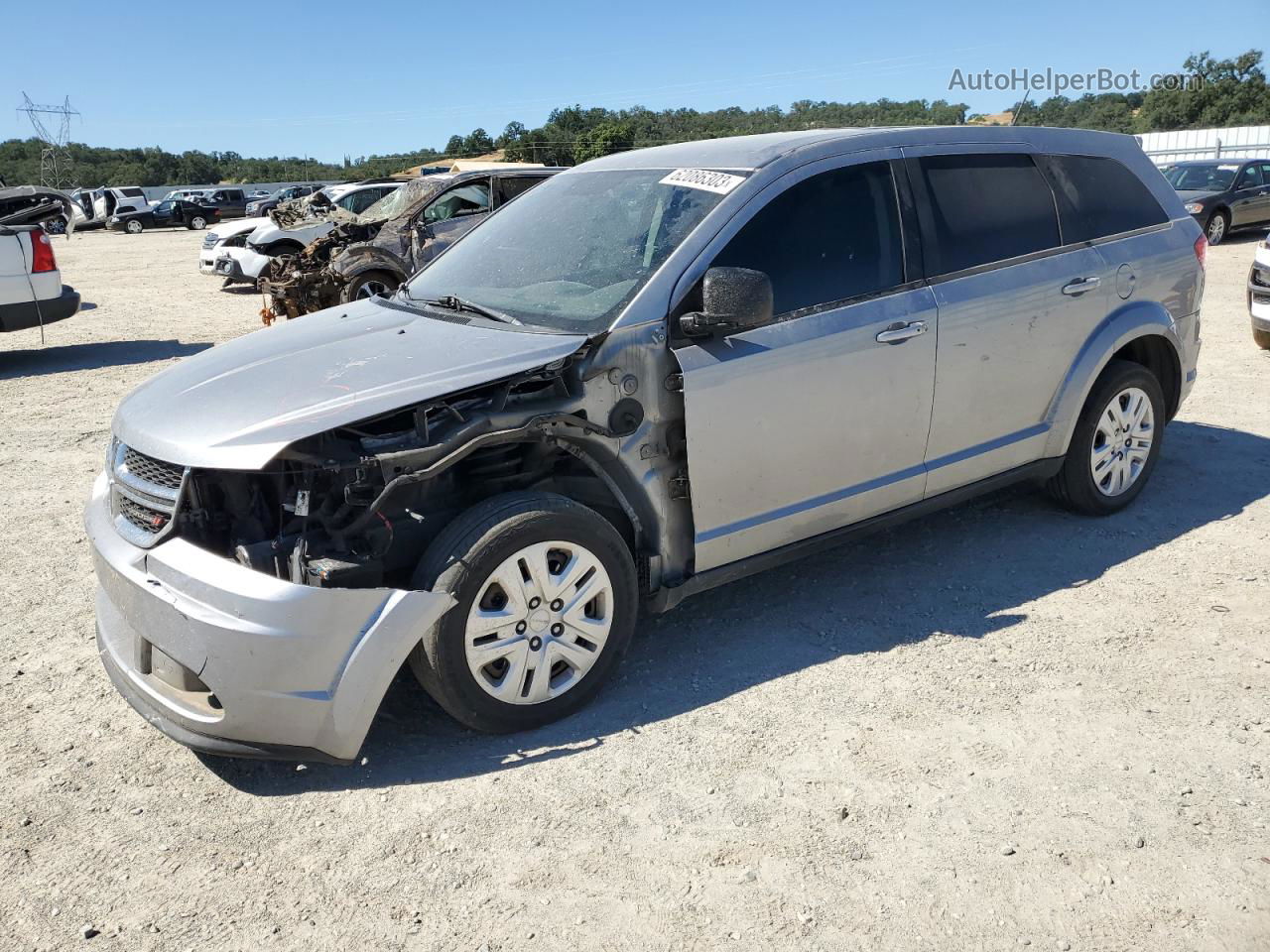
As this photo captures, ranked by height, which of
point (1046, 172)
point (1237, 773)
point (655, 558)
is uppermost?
point (1046, 172)

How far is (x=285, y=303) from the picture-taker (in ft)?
39.8

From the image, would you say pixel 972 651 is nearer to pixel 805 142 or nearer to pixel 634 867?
pixel 634 867

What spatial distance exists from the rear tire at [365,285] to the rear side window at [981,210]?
329 inches

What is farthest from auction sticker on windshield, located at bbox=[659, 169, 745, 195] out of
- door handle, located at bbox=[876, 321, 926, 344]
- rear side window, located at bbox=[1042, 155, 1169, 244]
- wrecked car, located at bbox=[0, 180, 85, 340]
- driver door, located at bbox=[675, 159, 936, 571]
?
wrecked car, located at bbox=[0, 180, 85, 340]

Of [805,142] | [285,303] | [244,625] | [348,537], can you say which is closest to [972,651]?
[805,142]

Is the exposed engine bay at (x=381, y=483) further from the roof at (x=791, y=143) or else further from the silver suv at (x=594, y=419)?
the roof at (x=791, y=143)

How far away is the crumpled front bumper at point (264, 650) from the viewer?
2859 millimetres

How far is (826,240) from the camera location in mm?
3918

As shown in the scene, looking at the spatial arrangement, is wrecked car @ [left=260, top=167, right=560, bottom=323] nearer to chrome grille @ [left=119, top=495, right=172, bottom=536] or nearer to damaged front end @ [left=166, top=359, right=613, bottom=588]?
chrome grille @ [left=119, top=495, right=172, bottom=536]

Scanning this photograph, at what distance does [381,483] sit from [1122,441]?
12.4ft

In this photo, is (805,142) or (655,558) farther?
(805,142)

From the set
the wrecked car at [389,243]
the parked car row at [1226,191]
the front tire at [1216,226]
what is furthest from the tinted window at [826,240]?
the front tire at [1216,226]

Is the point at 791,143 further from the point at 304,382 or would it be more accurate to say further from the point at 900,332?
the point at 304,382

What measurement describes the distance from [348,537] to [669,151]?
2.29 metres
